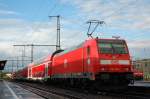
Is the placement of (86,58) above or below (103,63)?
above

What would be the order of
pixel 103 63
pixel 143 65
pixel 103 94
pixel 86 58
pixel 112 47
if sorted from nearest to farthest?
1. pixel 103 94
2. pixel 103 63
3. pixel 112 47
4. pixel 86 58
5. pixel 143 65

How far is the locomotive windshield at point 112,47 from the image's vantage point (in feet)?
87.1

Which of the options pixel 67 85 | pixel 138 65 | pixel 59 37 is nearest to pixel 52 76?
pixel 67 85

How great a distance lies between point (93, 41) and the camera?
2694 centimetres

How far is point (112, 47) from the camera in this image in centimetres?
2683

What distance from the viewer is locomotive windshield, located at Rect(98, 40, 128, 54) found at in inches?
1045

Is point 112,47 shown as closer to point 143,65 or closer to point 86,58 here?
point 86,58

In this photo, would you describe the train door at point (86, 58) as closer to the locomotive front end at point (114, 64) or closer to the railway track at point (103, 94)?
the locomotive front end at point (114, 64)

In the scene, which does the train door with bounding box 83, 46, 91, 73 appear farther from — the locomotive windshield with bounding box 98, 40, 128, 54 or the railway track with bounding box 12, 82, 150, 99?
the railway track with bounding box 12, 82, 150, 99

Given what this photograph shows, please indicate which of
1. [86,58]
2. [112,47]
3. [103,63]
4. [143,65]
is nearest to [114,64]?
[103,63]

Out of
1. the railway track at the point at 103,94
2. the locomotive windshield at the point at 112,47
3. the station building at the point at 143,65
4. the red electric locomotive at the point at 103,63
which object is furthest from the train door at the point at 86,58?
the station building at the point at 143,65

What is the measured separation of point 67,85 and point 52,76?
18.5ft

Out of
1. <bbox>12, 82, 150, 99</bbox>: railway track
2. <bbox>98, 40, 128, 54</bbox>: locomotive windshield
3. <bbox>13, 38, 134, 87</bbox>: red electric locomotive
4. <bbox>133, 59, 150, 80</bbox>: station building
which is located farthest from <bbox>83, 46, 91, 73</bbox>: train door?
<bbox>133, 59, 150, 80</bbox>: station building

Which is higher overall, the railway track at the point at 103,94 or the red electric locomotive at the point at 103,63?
the red electric locomotive at the point at 103,63
